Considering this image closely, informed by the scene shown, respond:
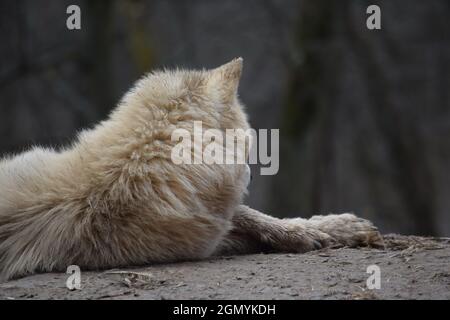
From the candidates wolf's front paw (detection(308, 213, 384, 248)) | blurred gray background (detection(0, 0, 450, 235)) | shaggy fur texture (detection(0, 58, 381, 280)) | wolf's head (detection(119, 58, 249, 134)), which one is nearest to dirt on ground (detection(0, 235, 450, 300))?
shaggy fur texture (detection(0, 58, 381, 280))

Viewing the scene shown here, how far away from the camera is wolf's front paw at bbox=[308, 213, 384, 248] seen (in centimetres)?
535

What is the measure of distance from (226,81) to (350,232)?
1.35 meters

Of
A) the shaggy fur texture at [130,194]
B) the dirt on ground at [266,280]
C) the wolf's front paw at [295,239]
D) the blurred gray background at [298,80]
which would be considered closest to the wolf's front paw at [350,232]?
the wolf's front paw at [295,239]

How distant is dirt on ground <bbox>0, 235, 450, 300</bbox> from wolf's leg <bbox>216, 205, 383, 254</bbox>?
0.25 meters

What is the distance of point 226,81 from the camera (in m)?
4.93

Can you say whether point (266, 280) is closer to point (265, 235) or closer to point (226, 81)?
point (265, 235)

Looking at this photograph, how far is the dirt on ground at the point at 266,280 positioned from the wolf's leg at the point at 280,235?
0.25 metres

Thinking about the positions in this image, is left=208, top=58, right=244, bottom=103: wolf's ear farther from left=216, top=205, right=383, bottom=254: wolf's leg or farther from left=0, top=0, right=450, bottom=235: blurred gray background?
left=0, top=0, right=450, bottom=235: blurred gray background

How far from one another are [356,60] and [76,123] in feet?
18.6

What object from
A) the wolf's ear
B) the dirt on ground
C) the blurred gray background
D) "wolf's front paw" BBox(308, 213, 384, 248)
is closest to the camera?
the dirt on ground

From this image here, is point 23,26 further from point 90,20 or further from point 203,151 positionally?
point 203,151

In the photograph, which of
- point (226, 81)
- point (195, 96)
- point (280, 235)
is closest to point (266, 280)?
point (280, 235)

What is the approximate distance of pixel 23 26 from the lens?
45.8 feet
